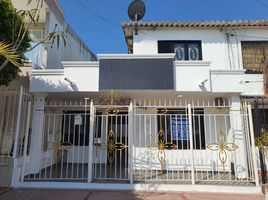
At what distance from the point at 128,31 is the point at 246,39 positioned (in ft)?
19.7

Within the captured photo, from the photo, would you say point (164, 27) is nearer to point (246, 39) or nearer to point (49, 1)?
point (246, 39)

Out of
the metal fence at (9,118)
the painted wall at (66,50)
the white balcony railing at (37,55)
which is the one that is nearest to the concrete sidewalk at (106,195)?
the metal fence at (9,118)

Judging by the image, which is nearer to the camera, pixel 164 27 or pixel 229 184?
pixel 229 184

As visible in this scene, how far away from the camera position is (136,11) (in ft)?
44.3

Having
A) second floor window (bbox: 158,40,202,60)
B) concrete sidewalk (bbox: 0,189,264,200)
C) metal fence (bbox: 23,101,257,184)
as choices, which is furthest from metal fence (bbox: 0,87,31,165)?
second floor window (bbox: 158,40,202,60)

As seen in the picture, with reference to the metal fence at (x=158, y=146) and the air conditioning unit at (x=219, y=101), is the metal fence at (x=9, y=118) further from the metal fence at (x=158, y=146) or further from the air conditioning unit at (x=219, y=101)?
the air conditioning unit at (x=219, y=101)

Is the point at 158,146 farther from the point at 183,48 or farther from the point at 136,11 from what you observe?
the point at 136,11

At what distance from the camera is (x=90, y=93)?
9953 mm

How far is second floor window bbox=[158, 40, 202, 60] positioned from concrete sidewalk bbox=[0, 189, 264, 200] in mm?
6949

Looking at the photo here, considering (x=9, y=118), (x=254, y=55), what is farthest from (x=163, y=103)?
(x=9, y=118)

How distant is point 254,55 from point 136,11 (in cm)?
662

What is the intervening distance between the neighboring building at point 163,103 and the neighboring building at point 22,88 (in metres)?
0.46

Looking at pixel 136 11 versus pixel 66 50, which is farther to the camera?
pixel 66 50

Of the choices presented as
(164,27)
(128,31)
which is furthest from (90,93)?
(164,27)
